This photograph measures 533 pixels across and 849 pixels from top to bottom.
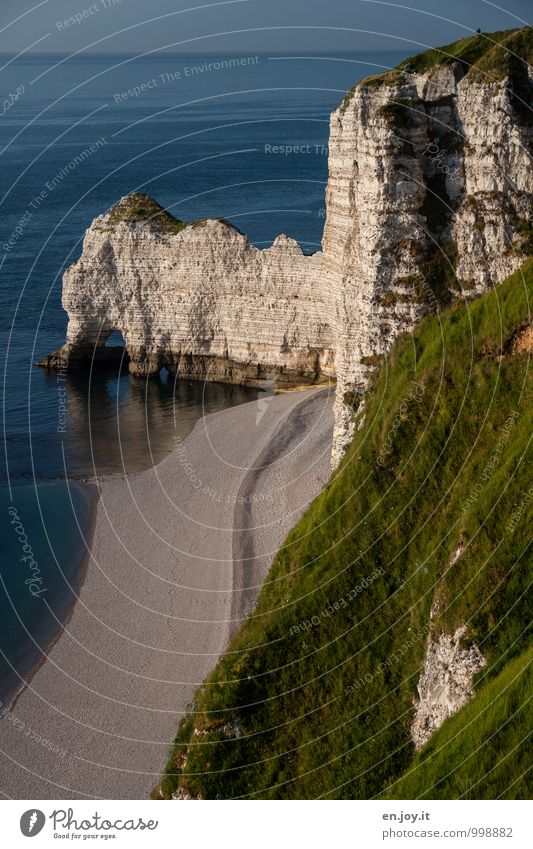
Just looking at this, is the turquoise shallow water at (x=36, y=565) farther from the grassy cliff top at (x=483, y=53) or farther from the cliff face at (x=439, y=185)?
the grassy cliff top at (x=483, y=53)

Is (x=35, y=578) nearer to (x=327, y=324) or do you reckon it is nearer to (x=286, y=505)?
(x=286, y=505)

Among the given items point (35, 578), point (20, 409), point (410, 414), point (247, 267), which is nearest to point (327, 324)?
point (247, 267)

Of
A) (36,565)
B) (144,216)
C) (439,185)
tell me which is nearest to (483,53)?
→ (439,185)

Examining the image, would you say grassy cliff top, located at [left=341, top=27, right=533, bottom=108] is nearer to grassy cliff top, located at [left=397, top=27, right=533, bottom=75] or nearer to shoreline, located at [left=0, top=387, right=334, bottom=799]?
grassy cliff top, located at [left=397, top=27, right=533, bottom=75]

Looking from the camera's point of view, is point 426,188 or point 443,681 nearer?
point 443,681
